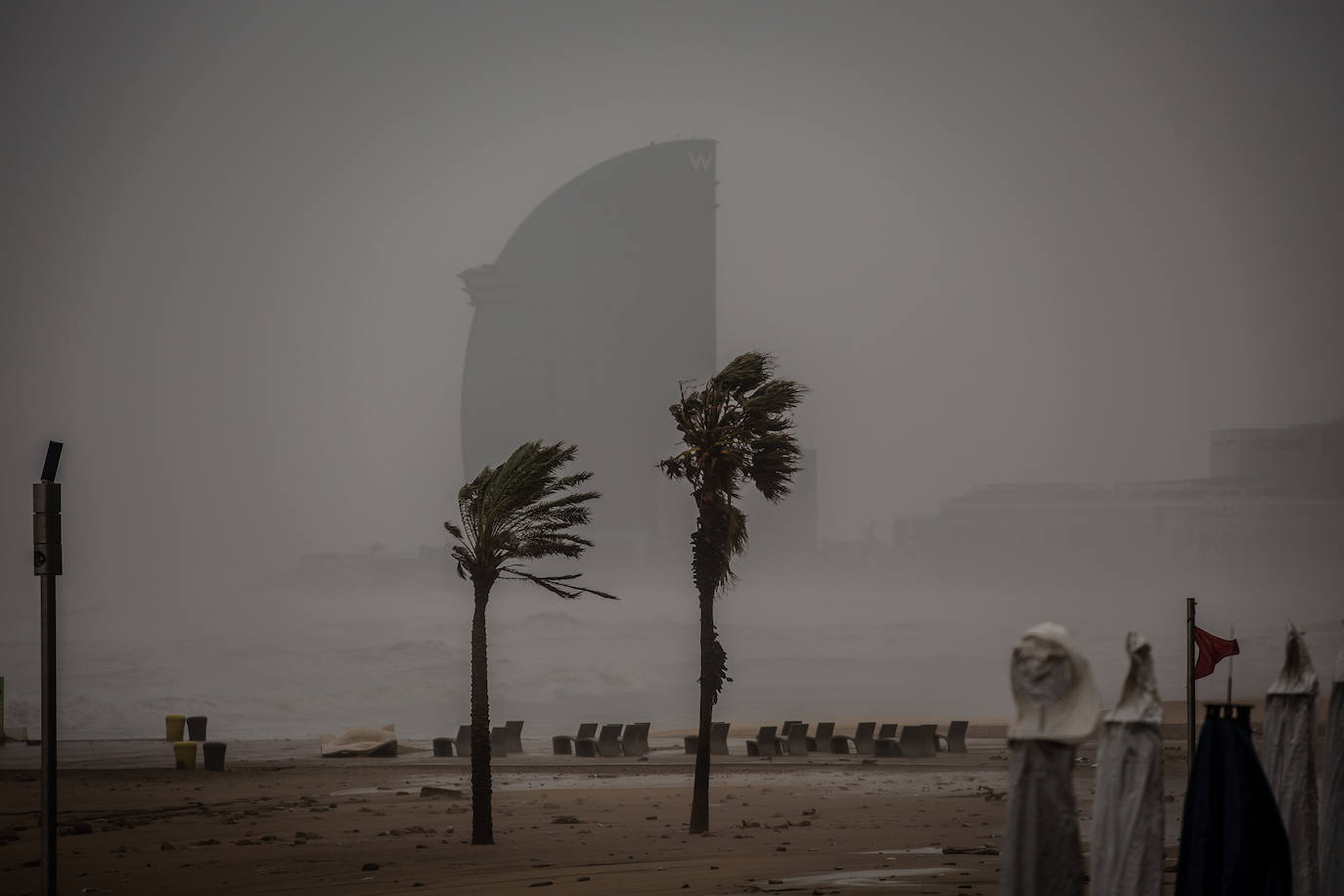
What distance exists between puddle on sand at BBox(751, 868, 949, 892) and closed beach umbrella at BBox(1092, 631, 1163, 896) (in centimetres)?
753

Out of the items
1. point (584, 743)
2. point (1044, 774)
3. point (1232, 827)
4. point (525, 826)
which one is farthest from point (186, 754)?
point (1044, 774)

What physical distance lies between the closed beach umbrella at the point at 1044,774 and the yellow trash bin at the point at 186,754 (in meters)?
35.8

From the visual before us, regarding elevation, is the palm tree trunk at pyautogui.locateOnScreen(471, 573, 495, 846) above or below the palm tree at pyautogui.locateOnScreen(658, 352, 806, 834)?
below

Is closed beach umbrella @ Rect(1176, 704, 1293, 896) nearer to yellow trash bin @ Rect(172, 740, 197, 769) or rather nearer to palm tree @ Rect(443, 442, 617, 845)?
palm tree @ Rect(443, 442, 617, 845)

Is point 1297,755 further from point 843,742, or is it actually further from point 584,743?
point 584,743

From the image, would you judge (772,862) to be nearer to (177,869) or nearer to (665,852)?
(665,852)

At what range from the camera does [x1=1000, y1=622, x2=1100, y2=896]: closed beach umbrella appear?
899 cm

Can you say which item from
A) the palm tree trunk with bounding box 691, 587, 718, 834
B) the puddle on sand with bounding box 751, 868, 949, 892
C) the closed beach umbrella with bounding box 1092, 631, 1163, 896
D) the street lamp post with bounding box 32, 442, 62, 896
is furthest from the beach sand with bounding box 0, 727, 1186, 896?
the closed beach umbrella with bounding box 1092, 631, 1163, 896

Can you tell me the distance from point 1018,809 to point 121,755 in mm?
43594

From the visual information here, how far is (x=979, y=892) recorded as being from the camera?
1598cm

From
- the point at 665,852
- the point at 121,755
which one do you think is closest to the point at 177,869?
the point at 665,852

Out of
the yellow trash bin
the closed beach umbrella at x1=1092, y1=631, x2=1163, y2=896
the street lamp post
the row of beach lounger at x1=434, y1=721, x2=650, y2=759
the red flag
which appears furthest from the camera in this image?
the row of beach lounger at x1=434, y1=721, x2=650, y2=759

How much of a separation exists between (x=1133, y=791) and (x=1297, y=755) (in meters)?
3.61

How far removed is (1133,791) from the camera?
9742 millimetres
